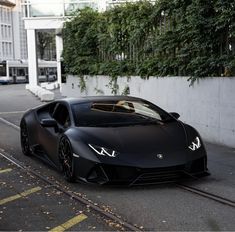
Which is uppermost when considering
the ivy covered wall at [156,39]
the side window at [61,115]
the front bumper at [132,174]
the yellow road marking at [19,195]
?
the ivy covered wall at [156,39]

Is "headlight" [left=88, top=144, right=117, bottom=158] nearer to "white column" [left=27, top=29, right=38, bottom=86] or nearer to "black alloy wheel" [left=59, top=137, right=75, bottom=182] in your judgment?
"black alloy wheel" [left=59, top=137, right=75, bottom=182]

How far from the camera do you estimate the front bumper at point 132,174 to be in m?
6.82

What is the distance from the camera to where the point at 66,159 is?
300 inches

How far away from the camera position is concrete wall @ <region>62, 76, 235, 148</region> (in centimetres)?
1062

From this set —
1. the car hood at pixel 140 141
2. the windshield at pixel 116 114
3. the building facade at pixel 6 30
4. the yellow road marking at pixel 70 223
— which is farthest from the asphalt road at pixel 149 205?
the building facade at pixel 6 30

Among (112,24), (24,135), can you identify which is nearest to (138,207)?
(24,135)

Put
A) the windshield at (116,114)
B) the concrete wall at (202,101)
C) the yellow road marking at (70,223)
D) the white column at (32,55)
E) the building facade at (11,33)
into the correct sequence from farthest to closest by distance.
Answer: the building facade at (11,33) < the white column at (32,55) < the concrete wall at (202,101) < the windshield at (116,114) < the yellow road marking at (70,223)

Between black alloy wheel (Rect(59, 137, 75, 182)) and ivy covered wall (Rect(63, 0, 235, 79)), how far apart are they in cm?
416

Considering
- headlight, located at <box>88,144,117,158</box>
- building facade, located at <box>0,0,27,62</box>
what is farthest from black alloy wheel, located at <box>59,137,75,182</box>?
building facade, located at <box>0,0,27,62</box>

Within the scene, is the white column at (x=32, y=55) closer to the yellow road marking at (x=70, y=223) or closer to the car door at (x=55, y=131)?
the car door at (x=55, y=131)

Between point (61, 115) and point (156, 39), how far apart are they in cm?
617

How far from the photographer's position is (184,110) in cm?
1238

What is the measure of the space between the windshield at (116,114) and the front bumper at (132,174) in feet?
3.34

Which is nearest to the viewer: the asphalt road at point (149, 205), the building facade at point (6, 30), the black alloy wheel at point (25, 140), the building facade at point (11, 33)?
the asphalt road at point (149, 205)
